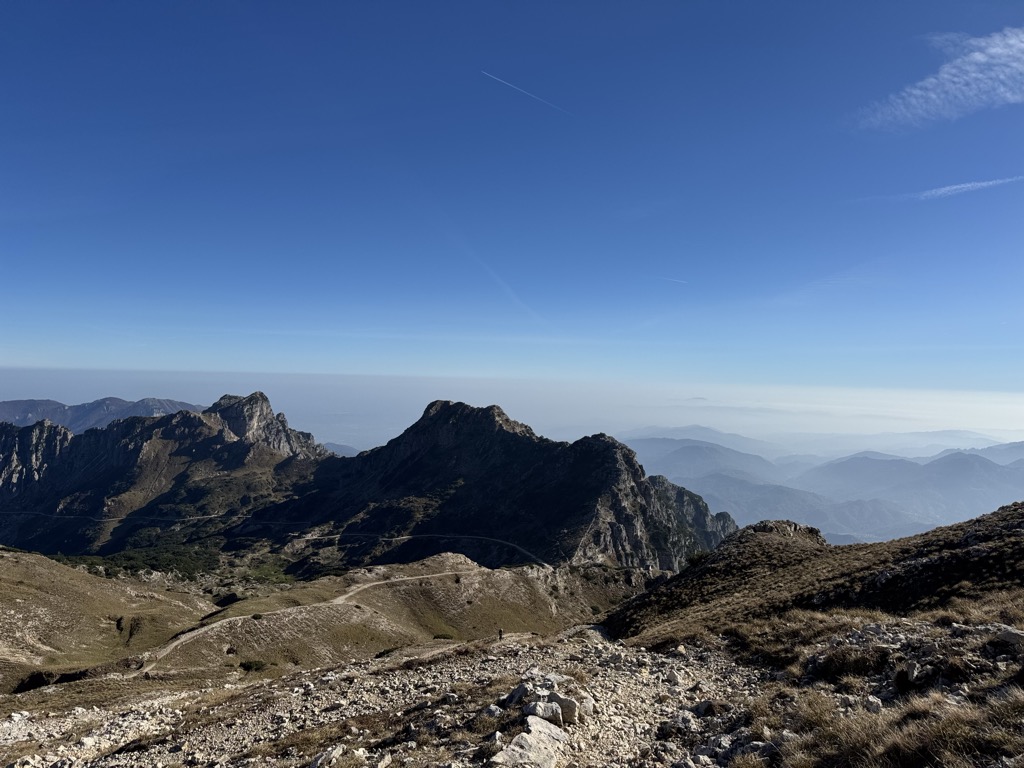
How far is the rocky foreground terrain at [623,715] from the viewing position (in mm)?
10930

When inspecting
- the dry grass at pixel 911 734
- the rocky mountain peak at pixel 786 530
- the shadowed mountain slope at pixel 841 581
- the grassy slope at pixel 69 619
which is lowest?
the grassy slope at pixel 69 619

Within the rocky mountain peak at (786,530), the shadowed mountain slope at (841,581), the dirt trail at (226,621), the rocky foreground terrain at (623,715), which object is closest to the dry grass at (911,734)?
the rocky foreground terrain at (623,715)

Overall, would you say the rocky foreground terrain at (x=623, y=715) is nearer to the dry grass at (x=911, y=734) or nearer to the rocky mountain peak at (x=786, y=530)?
the dry grass at (x=911, y=734)

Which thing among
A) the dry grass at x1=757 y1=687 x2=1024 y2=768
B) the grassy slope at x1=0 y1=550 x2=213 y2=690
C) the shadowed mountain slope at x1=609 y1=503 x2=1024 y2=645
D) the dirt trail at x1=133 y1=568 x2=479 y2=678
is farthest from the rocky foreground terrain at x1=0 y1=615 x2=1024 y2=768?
the grassy slope at x1=0 y1=550 x2=213 y2=690

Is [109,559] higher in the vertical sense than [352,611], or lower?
lower

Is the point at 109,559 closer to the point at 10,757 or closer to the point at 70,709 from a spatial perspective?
the point at 70,709

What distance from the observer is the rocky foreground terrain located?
10.9 meters

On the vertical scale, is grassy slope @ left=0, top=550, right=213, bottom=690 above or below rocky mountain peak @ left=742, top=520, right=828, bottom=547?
below

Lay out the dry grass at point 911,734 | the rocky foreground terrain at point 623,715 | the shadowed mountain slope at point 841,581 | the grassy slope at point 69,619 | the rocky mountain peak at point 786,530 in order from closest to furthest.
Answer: the dry grass at point 911,734, the rocky foreground terrain at point 623,715, the shadowed mountain slope at point 841,581, the grassy slope at point 69,619, the rocky mountain peak at point 786,530

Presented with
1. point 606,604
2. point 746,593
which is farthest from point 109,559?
point 746,593

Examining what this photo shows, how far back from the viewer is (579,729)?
14055 millimetres

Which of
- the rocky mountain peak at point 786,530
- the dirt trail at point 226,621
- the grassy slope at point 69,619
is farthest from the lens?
the rocky mountain peak at point 786,530

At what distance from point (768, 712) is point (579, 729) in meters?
5.32

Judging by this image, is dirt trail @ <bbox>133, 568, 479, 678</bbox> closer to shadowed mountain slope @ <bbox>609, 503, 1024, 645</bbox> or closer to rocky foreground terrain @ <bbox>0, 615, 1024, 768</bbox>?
rocky foreground terrain @ <bbox>0, 615, 1024, 768</bbox>
